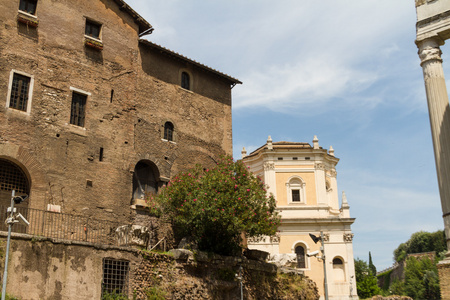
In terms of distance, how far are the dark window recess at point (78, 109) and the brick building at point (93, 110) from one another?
0.16 feet

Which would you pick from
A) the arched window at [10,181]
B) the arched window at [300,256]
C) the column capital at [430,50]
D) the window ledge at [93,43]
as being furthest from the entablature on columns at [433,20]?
the arched window at [300,256]

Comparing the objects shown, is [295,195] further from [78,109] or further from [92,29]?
[78,109]

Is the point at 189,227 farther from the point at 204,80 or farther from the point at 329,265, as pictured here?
the point at 329,265

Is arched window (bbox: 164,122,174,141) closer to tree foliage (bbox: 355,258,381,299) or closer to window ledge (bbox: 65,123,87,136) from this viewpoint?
window ledge (bbox: 65,123,87,136)

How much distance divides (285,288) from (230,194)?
286 inches

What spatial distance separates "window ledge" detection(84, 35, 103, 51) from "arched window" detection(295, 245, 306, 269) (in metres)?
30.1

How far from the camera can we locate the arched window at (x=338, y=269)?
4747cm

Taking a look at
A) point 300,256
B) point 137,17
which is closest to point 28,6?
point 137,17

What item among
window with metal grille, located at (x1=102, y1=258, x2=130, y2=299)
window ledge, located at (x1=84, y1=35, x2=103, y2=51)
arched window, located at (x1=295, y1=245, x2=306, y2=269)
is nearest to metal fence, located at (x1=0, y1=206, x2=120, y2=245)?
window with metal grille, located at (x1=102, y1=258, x2=130, y2=299)

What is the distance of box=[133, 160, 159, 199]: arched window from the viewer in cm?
2553

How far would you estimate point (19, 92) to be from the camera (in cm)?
2195

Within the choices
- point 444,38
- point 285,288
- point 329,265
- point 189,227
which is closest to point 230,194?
point 189,227

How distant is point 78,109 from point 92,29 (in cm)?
445

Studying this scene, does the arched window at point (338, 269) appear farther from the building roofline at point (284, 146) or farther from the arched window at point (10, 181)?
the arched window at point (10, 181)
